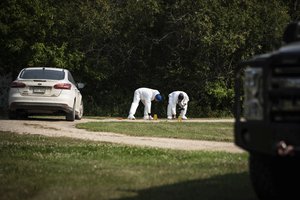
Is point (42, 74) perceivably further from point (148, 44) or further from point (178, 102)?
point (148, 44)

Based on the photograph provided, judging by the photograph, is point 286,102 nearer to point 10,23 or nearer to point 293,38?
point 293,38

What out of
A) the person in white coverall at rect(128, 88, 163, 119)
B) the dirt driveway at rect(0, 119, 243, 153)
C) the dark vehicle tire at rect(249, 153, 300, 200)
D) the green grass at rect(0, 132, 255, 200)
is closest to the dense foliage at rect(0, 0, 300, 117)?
the person in white coverall at rect(128, 88, 163, 119)

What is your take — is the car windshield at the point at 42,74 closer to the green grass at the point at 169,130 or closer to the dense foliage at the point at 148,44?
the green grass at the point at 169,130

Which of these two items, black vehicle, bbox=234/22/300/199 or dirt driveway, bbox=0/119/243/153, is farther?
dirt driveway, bbox=0/119/243/153

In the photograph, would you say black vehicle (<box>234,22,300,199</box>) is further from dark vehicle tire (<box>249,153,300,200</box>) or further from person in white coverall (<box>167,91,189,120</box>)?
person in white coverall (<box>167,91,189,120</box>)

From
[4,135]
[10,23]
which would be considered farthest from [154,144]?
[10,23]

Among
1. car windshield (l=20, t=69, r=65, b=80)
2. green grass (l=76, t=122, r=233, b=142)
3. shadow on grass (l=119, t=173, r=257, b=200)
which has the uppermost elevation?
car windshield (l=20, t=69, r=65, b=80)

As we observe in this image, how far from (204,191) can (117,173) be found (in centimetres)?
159

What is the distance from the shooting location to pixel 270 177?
5973mm

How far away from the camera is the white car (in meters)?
18.6

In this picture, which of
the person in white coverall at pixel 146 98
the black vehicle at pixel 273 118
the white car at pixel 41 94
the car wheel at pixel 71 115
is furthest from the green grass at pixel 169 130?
the black vehicle at pixel 273 118

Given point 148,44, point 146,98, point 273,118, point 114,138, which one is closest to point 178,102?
point 146,98

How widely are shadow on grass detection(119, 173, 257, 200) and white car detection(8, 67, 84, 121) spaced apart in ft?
38.4

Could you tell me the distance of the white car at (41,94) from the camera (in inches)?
731
